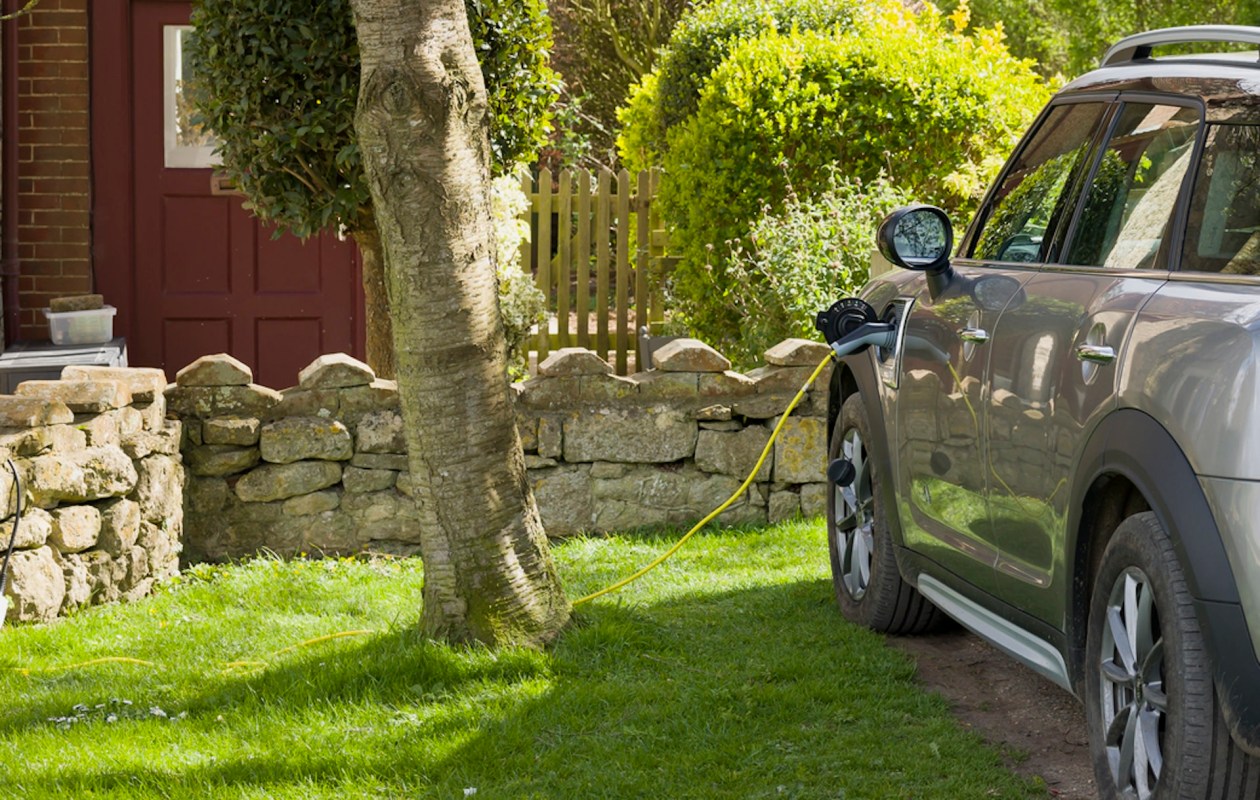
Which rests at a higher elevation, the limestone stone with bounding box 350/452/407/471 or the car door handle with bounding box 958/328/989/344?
the car door handle with bounding box 958/328/989/344

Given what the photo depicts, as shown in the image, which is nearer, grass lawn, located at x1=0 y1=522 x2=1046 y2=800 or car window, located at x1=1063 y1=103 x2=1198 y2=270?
car window, located at x1=1063 y1=103 x2=1198 y2=270

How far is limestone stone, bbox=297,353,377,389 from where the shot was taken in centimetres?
701

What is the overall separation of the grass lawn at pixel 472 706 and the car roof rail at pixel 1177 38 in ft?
6.40

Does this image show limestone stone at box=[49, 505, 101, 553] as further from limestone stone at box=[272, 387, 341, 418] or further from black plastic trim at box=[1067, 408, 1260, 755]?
black plastic trim at box=[1067, 408, 1260, 755]

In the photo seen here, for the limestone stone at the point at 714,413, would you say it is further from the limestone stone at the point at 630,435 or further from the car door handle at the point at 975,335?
the car door handle at the point at 975,335

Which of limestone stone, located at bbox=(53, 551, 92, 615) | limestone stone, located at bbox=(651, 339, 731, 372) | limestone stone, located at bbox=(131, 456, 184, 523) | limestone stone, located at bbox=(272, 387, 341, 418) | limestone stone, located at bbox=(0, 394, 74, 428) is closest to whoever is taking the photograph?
limestone stone, located at bbox=(0, 394, 74, 428)

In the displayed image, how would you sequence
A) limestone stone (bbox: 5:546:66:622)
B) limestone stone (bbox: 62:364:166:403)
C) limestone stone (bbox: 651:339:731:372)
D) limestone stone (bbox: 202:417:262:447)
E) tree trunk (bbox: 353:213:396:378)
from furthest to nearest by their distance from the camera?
tree trunk (bbox: 353:213:396:378) → limestone stone (bbox: 651:339:731:372) → limestone stone (bbox: 202:417:262:447) → limestone stone (bbox: 62:364:166:403) → limestone stone (bbox: 5:546:66:622)

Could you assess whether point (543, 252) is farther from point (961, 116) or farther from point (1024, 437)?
point (1024, 437)

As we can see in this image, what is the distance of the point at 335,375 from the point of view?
703 centimetres

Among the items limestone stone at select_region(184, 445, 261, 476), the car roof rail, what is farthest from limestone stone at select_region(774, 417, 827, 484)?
the car roof rail

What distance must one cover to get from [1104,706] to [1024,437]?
717 millimetres

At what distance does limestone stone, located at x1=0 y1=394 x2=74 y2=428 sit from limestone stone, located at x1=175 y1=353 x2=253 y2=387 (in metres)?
0.95

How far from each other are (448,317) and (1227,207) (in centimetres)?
243

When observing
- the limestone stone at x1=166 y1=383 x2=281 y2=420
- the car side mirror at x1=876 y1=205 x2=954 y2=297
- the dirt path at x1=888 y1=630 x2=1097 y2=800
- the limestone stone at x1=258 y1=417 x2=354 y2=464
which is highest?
the car side mirror at x1=876 y1=205 x2=954 y2=297
